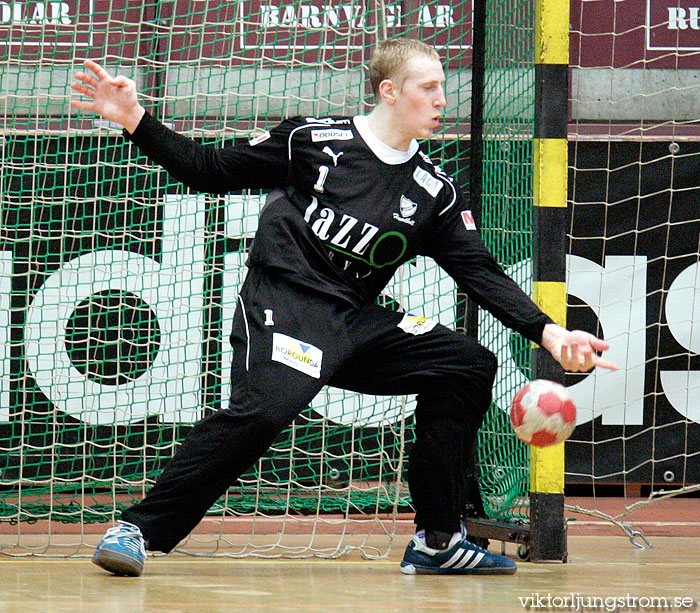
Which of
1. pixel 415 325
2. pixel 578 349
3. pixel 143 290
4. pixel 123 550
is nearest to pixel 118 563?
pixel 123 550

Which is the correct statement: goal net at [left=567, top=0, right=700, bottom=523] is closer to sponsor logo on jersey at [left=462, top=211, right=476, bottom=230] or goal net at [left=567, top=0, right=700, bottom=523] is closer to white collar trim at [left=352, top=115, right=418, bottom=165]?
sponsor logo on jersey at [left=462, top=211, right=476, bottom=230]

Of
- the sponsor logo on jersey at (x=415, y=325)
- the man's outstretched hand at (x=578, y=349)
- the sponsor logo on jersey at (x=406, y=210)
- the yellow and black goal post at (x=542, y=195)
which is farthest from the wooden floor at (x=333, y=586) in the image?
the sponsor logo on jersey at (x=406, y=210)

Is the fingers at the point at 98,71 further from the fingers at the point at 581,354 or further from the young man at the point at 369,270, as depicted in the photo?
the fingers at the point at 581,354

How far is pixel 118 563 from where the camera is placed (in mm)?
3320

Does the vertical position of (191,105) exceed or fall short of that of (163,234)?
it exceeds it

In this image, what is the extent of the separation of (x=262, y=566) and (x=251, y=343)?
0.94m

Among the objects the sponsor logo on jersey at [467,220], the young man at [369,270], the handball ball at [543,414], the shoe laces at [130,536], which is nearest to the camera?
the handball ball at [543,414]

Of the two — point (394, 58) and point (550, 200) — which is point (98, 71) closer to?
point (394, 58)

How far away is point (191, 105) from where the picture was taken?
233 inches

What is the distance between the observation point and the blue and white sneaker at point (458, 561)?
359 centimetres

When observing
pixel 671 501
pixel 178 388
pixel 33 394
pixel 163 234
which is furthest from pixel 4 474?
pixel 671 501

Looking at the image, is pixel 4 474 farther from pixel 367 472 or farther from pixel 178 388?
pixel 367 472

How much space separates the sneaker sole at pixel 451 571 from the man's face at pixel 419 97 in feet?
4.91

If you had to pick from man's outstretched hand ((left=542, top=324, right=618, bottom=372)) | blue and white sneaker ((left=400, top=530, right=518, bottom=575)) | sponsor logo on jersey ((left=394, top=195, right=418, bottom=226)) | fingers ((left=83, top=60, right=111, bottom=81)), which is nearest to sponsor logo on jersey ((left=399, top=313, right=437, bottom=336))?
sponsor logo on jersey ((left=394, top=195, right=418, bottom=226))
